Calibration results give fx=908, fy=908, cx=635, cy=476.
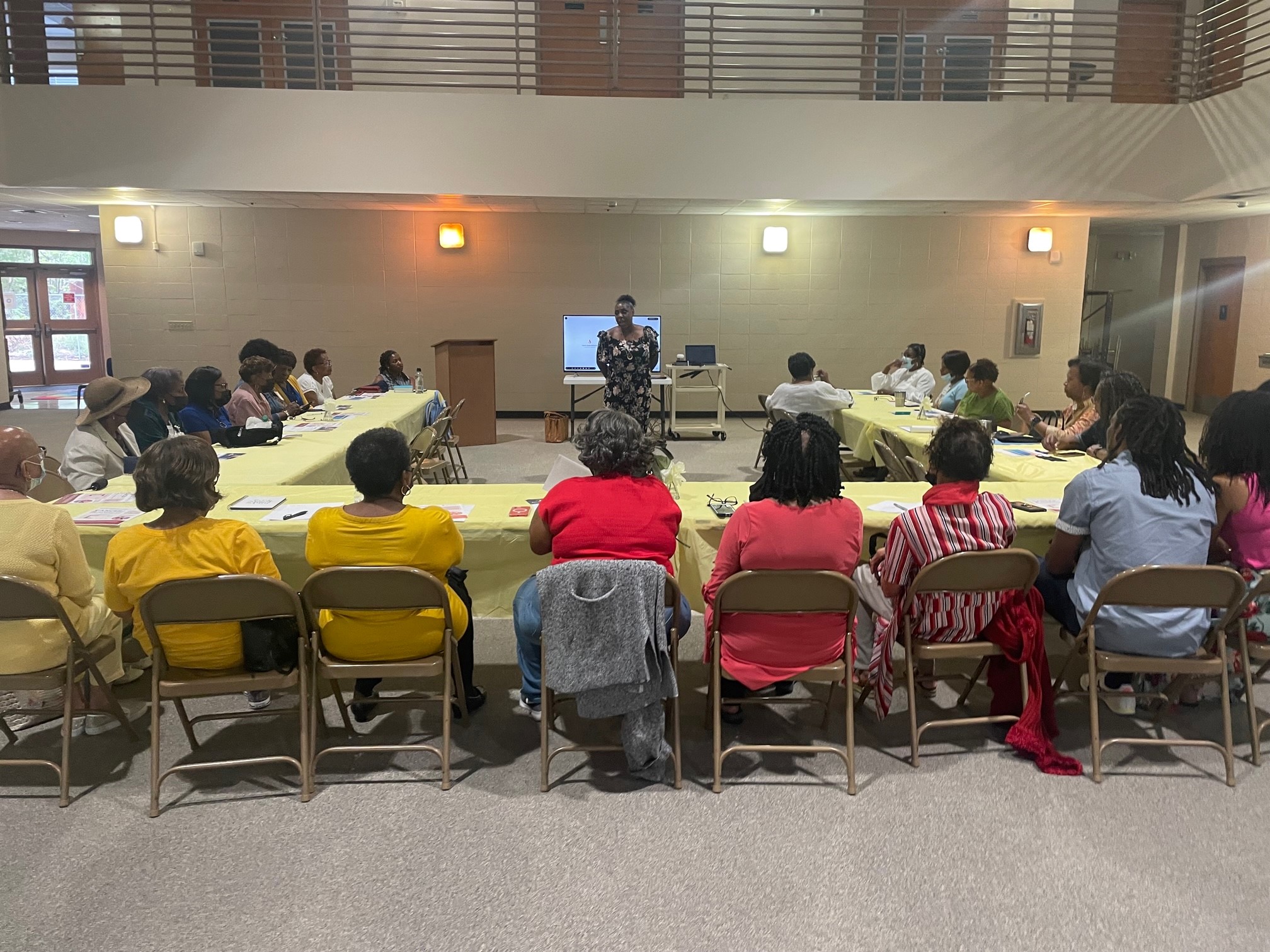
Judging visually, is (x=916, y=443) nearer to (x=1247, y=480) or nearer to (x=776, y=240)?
(x=1247, y=480)

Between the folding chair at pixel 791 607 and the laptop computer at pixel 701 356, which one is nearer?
the folding chair at pixel 791 607

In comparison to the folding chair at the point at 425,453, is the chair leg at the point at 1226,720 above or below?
below

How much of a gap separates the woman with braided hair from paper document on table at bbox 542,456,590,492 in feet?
5.19

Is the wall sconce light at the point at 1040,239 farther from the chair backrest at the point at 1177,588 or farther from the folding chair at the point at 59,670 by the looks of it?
the folding chair at the point at 59,670

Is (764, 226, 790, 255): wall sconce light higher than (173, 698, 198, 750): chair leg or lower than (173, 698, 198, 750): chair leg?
higher

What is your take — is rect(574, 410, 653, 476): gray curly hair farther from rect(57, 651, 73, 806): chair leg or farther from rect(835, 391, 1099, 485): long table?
rect(835, 391, 1099, 485): long table

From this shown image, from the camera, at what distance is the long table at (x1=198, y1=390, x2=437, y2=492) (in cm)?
414

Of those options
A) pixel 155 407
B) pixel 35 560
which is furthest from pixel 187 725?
pixel 155 407

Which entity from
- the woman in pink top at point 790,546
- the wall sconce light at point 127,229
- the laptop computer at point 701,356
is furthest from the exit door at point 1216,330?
the wall sconce light at point 127,229

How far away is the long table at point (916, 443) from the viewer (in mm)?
4254

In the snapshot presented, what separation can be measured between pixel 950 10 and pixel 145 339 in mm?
9916

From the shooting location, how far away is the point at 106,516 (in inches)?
130

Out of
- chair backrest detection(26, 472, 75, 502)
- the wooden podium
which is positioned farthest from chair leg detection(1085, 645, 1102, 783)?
the wooden podium

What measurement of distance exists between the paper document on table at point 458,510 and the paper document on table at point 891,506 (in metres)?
1.50
